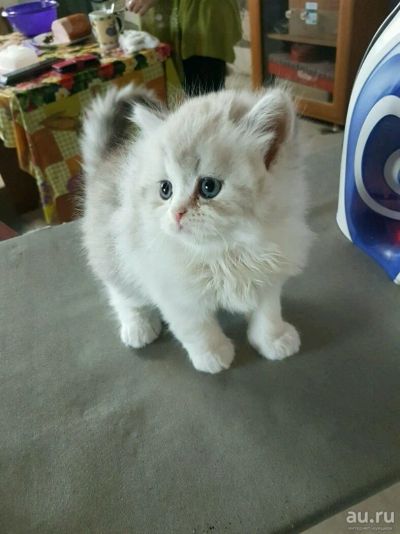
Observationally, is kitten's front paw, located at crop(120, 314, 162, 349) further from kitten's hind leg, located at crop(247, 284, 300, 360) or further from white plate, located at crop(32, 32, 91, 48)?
white plate, located at crop(32, 32, 91, 48)

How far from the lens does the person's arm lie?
1623 millimetres

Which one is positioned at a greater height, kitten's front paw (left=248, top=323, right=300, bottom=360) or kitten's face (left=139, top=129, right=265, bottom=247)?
kitten's face (left=139, top=129, right=265, bottom=247)

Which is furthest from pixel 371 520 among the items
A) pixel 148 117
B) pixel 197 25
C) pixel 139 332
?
pixel 197 25

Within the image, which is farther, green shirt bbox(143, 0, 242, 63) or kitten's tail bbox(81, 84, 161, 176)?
green shirt bbox(143, 0, 242, 63)

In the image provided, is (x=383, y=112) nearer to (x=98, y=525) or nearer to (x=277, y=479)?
(x=277, y=479)

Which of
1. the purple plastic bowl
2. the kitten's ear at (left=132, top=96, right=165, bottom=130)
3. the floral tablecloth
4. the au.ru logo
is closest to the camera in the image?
the kitten's ear at (left=132, top=96, right=165, bottom=130)

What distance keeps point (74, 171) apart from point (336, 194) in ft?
3.23

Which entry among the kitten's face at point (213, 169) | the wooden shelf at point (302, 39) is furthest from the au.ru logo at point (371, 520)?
the wooden shelf at point (302, 39)

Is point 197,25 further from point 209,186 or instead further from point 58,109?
point 209,186

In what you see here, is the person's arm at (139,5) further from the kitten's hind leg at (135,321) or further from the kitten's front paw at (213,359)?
the kitten's front paw at (213,359)

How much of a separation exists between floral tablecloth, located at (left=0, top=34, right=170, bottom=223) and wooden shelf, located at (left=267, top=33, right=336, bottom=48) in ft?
2.93

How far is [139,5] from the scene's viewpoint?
162 centimetres

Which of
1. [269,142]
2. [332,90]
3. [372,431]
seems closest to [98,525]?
[372,431]

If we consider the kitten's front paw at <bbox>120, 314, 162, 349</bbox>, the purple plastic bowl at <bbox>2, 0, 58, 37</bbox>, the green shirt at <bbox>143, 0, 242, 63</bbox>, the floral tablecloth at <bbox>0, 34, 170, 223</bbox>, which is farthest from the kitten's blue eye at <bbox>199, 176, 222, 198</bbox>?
the purple plastic bowl at <bbox>2, 0, 58, 37</bbox>
